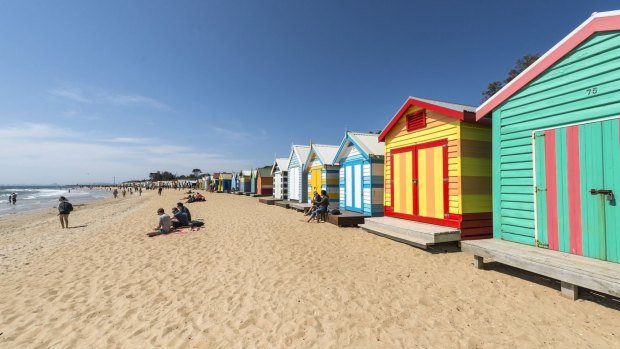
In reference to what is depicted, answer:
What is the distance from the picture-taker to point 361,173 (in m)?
12.3

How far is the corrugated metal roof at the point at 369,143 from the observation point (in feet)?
38.7

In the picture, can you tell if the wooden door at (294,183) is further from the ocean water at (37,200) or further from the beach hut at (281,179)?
the ocean water at (37,200)

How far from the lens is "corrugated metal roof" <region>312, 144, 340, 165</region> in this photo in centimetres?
1588

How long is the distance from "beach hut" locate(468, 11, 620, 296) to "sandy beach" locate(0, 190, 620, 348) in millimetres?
754

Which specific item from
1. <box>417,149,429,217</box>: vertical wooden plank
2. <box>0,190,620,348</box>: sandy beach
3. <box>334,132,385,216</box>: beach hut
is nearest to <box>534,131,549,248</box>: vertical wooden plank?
<box>0,190,620,348</box>: sandy beach

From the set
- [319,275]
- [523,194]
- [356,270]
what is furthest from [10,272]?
[523,194]

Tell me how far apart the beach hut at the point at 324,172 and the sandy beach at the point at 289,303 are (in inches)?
309

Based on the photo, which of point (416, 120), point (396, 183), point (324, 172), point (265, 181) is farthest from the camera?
point (265, 181)

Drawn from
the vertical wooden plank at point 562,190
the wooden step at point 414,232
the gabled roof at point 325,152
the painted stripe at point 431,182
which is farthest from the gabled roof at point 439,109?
the gabled roof at point 325,152

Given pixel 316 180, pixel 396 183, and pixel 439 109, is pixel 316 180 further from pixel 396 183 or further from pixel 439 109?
pixel 439 109

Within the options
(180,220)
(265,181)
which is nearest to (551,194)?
(180,220)

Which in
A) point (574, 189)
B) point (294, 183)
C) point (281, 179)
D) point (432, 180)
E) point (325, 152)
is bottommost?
point (574, 189)

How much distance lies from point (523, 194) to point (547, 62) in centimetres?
277

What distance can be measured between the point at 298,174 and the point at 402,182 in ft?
37.0
